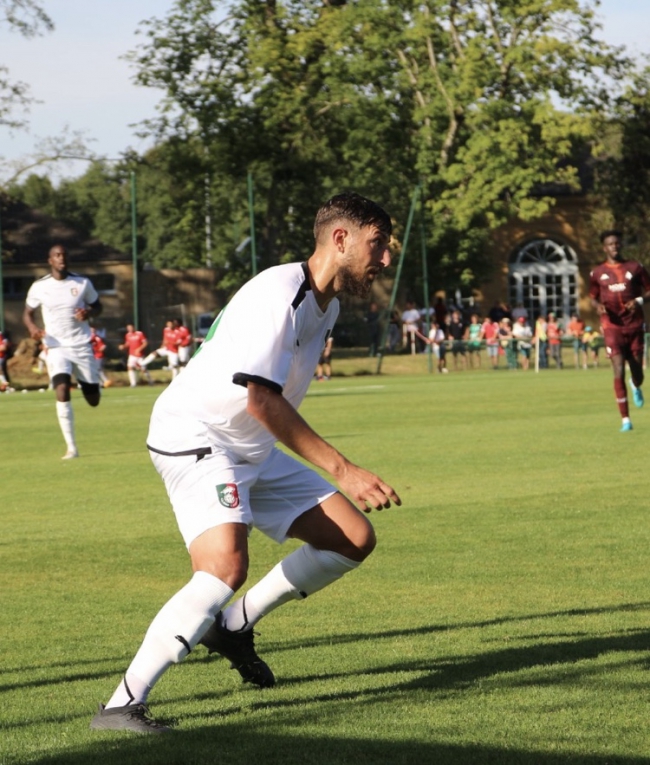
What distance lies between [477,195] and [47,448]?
37.8 m

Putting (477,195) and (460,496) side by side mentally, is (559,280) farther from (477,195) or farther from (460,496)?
(460,496)

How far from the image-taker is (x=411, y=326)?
44.9 m

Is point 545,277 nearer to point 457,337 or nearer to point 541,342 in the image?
point 457,337

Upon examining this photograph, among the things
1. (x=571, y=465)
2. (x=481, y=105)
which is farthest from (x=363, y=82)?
(x=571, y=465)

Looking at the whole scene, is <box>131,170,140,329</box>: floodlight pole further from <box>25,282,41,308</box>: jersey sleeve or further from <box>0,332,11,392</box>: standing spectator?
<box>25,282,41,308</box>: jersey sleeve

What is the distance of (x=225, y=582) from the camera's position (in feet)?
16.9

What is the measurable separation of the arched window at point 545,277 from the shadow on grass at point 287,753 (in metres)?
66.4

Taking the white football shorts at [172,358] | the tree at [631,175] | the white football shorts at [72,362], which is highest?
the tree at [631,175]

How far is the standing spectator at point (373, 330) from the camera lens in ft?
143

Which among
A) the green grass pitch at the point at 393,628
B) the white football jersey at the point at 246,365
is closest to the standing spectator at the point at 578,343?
the green grass pitch at the point at 393,628

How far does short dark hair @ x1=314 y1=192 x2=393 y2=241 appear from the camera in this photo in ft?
17.1

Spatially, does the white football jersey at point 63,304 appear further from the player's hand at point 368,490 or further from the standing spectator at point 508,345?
the standing spectator at point 508,345

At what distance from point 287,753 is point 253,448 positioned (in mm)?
1238

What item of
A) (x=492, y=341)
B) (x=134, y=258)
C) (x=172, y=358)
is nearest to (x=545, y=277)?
(x=492, y=341)
